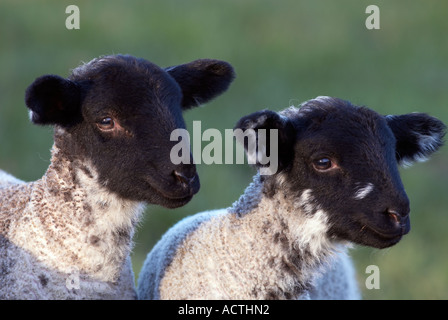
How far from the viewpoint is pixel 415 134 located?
6.20 meters

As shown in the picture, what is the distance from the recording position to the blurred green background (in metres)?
13.6

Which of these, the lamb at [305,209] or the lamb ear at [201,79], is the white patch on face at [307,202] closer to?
the lamb at [305,209]

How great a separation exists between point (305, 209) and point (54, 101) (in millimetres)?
1883

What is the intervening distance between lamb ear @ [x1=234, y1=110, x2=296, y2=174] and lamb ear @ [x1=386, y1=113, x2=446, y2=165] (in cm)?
84

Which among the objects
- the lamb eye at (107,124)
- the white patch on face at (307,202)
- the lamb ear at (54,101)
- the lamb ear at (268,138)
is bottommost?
the white patch on face at (307,202)

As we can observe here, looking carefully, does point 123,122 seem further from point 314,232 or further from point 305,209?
point 314,232

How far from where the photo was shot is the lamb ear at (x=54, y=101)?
18.6 ft

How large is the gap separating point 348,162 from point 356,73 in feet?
39.7

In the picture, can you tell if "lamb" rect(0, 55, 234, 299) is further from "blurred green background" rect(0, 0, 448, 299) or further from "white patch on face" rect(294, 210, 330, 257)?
"blurred green background" rect(0, 0, 448, 299)

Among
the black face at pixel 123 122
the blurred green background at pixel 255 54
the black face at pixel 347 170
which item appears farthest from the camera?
the blurred green background at pixel 255 54

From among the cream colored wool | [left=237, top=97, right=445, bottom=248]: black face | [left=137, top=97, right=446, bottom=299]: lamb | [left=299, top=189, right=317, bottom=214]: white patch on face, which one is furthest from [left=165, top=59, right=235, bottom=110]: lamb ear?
[left=299, top=189, right=317, bottom=214]: white patch on face

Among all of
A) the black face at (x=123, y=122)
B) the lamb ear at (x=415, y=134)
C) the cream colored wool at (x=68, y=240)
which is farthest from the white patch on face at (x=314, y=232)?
the cream colored wool at (x=68, y=240)

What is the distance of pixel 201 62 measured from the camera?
6.54 meters
